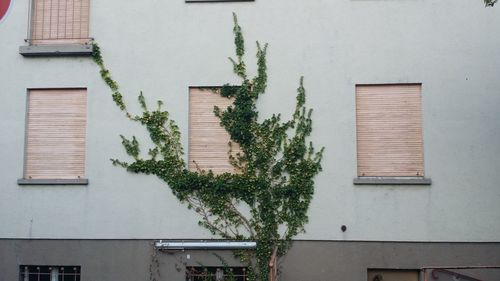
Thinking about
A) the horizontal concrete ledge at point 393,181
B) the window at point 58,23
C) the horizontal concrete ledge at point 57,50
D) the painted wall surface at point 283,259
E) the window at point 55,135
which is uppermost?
the window at point 58,23

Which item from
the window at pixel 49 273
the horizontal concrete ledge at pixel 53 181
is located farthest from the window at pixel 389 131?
the window at pixel 49 273

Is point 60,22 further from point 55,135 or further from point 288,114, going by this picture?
point 288,114

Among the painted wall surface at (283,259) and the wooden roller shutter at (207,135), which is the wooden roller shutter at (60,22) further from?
the painted wall surface at (283,259)

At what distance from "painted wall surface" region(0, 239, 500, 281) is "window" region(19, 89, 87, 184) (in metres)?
Answer: 1.37

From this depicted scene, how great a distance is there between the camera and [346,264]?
10.9 meters

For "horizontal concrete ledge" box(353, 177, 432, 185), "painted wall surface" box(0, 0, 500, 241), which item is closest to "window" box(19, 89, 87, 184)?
"painted wall surface" box(0, 0, 500, 241)

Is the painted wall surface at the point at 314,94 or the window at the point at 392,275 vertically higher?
the painted wall surface at the point at 314,94

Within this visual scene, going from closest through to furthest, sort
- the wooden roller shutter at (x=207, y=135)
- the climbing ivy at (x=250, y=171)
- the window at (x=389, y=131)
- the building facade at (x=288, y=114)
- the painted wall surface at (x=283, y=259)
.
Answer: the painted wall surface at (x=283, y=259) < the building facade at (x=288, y=114) < the climbing ivy at (x=250, y=171) < the window at (x=389, y=131) < the wooden roller shutter at (x=207, y=135)

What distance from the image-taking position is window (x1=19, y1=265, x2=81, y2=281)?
11.6 meters

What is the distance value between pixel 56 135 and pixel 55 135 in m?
0.02

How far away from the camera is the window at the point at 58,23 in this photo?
39.8 ft

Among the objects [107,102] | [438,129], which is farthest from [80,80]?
[438,129]

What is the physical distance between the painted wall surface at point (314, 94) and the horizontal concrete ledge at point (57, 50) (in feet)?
0.59

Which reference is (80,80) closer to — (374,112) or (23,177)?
(23,177)
